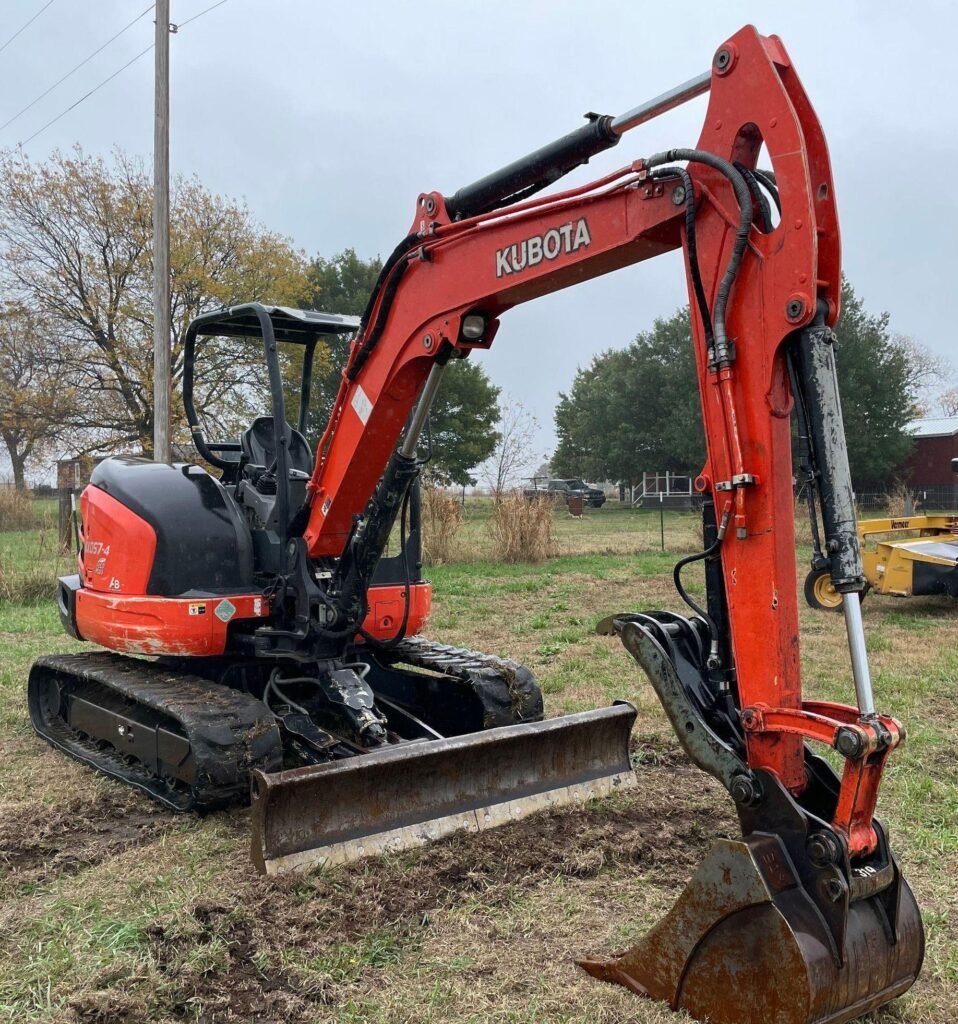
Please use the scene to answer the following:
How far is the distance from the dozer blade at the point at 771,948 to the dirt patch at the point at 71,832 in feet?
8.23

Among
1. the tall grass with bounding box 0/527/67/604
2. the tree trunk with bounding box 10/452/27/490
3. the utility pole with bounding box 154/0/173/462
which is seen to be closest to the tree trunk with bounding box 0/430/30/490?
the tree trunk with bounding box 10/452/27/490

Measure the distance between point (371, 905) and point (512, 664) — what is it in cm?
201

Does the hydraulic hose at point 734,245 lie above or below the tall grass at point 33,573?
above

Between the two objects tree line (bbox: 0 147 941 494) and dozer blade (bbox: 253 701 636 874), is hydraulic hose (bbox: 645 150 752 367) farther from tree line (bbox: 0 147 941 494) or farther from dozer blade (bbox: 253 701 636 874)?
tree line (bbox: 0 147 941 494)

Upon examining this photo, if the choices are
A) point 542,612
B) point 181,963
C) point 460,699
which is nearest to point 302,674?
point 460,699

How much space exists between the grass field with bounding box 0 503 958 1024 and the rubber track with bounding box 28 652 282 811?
0.12 metres

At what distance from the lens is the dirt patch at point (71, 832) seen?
411cm

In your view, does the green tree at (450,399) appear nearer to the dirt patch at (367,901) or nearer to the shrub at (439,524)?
the shrub at (439,524)

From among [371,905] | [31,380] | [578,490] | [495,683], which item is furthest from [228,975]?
[578,490]

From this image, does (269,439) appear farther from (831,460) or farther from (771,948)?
(771,948)

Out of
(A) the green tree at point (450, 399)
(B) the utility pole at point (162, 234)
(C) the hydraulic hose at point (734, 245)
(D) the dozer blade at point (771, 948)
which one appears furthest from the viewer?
(A) the green tree at point (450, 399)

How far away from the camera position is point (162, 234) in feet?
40.6

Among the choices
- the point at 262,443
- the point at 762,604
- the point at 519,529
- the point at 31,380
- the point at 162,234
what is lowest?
the point at 762,604

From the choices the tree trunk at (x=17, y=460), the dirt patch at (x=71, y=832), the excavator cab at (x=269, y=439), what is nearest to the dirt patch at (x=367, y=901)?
the dirt patch at (x=71, y=832)
